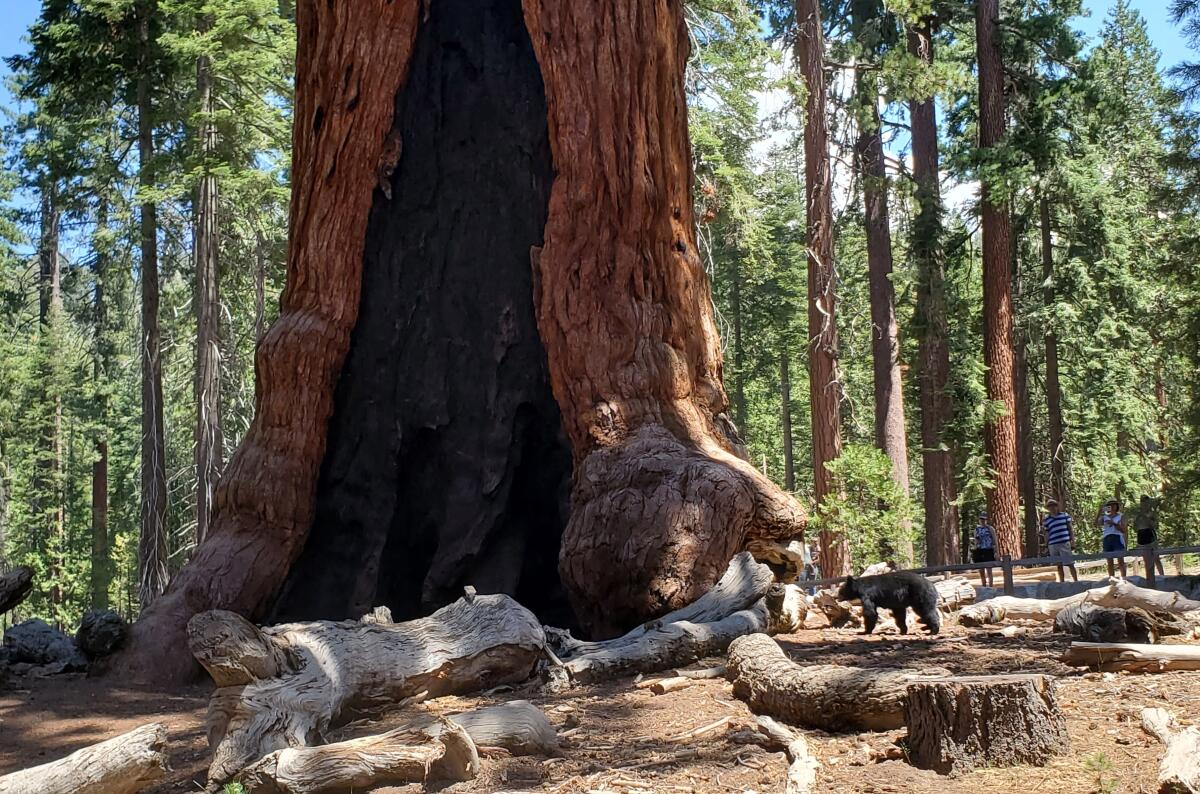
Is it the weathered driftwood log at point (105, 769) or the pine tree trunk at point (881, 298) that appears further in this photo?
the pine tree trunk at point (881, 298)

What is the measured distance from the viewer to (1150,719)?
4203 millimetres

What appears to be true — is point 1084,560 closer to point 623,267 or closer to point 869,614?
point 869,614

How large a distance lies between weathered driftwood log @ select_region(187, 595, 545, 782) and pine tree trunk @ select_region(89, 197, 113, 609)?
20670 mm

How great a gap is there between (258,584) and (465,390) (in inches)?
92.8

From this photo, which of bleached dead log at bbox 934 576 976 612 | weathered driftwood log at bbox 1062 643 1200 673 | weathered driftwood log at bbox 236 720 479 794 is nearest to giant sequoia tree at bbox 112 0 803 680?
weathered driftwood log at bbox 1062 643 1200 673

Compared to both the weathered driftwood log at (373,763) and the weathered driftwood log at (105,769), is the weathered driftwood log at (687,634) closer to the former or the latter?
the weathered driftwood log at (373,763)

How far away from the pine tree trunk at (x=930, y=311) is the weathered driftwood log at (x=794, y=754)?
56.3 ft

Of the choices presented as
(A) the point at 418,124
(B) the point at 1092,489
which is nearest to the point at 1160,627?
(A) the point at 418,124

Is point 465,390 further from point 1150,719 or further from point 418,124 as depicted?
point 1150,719

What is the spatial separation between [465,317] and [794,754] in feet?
19.4

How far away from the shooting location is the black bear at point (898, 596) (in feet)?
27.1

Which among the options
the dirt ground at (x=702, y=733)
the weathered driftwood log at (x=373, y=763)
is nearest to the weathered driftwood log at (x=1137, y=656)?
the dirt ground at (x=702, y=733)

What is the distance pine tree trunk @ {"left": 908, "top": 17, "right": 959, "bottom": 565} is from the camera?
20953mm

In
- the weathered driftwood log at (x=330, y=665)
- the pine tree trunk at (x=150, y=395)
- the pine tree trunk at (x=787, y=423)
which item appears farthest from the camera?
the pine tree trunk at (x=787, y=423)
